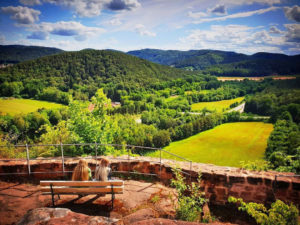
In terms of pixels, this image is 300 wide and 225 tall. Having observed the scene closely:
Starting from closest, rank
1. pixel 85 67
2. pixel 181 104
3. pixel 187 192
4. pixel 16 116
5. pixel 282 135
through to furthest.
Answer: pixel 187 192, pixel 16 116, pixel 282 135, pixel 85 67, pixel 181 104

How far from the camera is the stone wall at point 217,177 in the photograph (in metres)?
5.96

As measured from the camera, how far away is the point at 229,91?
148 m

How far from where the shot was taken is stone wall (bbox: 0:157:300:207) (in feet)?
19.5

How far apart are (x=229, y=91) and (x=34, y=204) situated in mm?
156146

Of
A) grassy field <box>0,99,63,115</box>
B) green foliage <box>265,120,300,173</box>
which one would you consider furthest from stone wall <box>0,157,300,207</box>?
grassy field <box>0,99,63,115</box>

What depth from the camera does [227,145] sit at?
69.2m

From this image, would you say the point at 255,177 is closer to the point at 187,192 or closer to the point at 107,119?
the point at 187,192

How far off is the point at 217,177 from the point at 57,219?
4.66 meters

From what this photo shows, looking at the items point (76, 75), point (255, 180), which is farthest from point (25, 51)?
point (255, 180)

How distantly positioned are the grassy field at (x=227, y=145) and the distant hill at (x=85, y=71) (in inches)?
1975

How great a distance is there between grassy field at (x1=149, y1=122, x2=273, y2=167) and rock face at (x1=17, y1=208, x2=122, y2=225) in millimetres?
57452

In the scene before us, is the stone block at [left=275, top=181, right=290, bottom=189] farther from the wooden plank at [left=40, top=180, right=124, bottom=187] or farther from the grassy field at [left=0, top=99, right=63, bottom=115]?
the grassy field at [left=0, top=99, right=63, bottom=115]

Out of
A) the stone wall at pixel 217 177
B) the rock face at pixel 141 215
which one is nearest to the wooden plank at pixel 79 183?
the rock face at pixel 141 215

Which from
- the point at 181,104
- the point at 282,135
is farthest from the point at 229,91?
the point at 282,135
